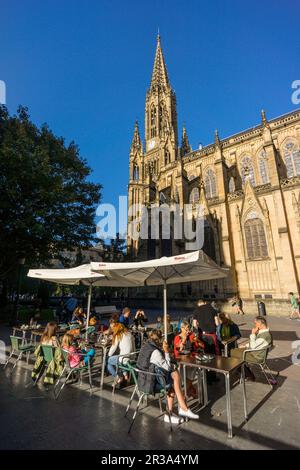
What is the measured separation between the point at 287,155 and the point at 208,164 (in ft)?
30.9

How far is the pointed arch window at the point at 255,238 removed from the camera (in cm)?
2205

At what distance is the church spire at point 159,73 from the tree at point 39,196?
136 feet

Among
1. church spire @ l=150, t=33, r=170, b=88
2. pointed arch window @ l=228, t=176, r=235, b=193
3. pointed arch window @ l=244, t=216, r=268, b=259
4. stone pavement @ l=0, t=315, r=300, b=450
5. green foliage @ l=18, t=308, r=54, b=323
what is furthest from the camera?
church spire @ l=150, t=33, r=170, b=88

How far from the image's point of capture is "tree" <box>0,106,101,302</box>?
13306mm

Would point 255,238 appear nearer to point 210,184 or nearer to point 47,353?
point 210,184

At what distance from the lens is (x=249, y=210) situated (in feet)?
76.5

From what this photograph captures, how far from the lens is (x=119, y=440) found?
299 centimetres

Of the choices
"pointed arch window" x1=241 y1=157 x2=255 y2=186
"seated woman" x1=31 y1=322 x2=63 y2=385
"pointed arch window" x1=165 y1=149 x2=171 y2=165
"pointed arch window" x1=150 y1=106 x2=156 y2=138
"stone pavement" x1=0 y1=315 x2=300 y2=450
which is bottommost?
"stone pavement" x1=0 y1=315 x2=300 y2=450

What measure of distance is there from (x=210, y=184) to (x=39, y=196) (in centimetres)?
2252

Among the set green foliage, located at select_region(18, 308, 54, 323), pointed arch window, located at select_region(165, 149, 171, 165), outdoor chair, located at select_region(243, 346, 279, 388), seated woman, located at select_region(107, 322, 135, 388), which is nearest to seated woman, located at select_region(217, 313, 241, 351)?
outdoor chair, located at select_region(243, 346, 279, 388)

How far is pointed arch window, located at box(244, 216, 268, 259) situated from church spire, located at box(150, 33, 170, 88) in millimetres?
41911

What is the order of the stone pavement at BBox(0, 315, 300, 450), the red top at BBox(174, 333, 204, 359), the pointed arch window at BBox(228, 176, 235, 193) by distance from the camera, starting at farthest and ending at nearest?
the pointed arch window at BBox(228, 176, 235, 193), the red top at BBox(174, 333, 204, 359), the stone pavement at BBox(0, 315, 300, 450)

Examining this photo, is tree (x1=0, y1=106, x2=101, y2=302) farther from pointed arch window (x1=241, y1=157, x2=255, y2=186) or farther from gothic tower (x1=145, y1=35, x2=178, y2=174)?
gothic tower (x1=145, y1=35, x2=178, y2=174)

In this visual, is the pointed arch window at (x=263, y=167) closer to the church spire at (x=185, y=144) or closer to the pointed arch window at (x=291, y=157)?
the pointed arch window at (x=291, y=157)
